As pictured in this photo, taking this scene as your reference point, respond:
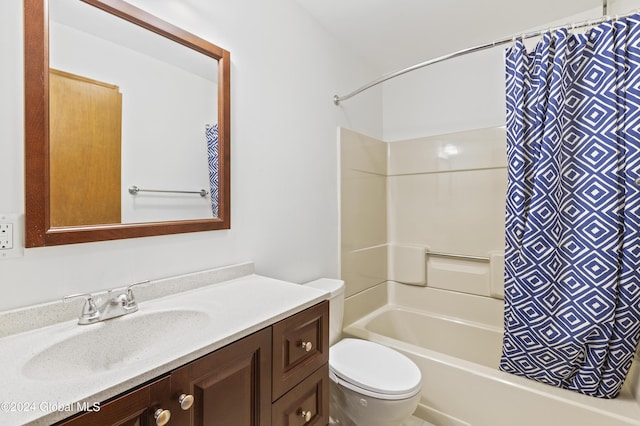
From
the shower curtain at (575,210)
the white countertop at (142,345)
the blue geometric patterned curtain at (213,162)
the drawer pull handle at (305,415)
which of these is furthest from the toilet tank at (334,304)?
the shower curtain at (575,210)

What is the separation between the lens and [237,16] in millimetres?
1421

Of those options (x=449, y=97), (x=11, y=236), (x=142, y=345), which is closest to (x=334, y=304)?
(x=142, y=345)

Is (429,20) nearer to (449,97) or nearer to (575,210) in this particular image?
(449,97)

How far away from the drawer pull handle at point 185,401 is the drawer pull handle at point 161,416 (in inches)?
1.3

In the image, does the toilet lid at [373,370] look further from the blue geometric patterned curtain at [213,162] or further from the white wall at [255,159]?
the blue geometric patterned curtain at [213,162]

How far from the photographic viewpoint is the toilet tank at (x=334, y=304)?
170 centimetres

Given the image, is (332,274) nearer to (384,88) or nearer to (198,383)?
(198,383)

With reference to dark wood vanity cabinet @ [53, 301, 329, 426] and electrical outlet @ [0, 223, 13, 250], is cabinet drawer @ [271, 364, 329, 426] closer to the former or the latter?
dark wood vanity cabinet @ [53, 301, 329, 426]

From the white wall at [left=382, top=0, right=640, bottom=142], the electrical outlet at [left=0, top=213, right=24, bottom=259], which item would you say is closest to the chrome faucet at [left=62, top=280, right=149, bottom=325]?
the electrical outlet at [left=0, top=213, right=24, bottom=259]

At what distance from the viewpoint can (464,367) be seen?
157 cm

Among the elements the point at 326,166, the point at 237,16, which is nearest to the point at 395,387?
the point at 326,166

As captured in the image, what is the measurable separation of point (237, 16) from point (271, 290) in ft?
4.33

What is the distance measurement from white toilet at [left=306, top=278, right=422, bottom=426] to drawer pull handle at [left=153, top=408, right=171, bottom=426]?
96 cm

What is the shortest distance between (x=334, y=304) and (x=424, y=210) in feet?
4.23
